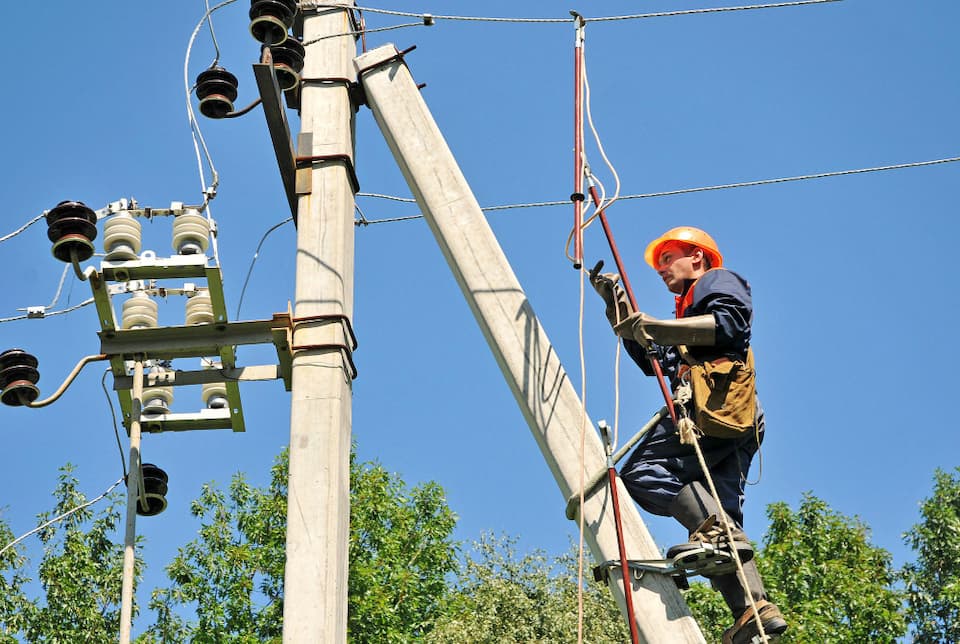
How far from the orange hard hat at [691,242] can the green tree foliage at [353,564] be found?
50.8ft

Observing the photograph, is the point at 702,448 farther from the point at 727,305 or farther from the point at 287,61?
the point at 287,61

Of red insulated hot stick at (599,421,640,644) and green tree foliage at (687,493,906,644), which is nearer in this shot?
red insulated hot stick at (599,421,640,644)

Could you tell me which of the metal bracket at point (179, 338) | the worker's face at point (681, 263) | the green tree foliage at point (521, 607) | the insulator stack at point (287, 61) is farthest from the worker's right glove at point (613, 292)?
the green tree foliage at point (521, 607)

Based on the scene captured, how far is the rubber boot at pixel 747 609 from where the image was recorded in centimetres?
456

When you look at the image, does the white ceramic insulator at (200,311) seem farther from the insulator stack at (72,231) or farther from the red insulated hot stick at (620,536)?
the red insulated hot stick at (620,536)

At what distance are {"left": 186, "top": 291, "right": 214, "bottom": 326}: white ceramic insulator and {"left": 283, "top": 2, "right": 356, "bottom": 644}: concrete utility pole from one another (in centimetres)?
49

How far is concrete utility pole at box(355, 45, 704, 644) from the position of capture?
462cm

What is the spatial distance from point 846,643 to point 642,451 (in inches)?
691

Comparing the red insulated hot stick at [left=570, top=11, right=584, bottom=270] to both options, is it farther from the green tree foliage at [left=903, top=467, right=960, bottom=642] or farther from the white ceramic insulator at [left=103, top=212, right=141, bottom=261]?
the green tree foliage at [left=903, top=467, right=960, bottom=642]

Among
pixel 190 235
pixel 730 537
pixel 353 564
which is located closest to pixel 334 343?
pixel 190 235

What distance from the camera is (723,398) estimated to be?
479cm

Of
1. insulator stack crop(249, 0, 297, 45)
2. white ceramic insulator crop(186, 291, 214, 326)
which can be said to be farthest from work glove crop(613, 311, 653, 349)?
insulator stack crop(249, 0, 297, 45)

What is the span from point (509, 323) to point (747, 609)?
1.27 metres

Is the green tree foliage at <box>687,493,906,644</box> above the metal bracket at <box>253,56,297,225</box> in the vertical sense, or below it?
above
